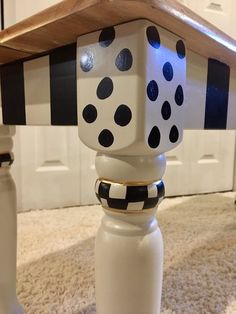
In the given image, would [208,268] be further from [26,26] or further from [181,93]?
[26,26]

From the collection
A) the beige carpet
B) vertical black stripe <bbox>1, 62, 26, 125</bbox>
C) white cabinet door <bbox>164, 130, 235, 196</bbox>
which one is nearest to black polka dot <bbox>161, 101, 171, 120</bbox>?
vertical black stripe <bbox>1, 62, 26, 125</bbox>

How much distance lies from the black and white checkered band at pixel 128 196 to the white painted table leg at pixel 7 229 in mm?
294

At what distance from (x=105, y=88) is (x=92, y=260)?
0.65 m

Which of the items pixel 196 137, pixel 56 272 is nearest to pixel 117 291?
pixel 56 272

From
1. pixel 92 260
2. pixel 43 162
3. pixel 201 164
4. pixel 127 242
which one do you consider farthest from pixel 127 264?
pixel 201 164

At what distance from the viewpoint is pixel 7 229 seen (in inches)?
23.3

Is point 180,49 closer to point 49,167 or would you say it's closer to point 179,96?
point 179,96

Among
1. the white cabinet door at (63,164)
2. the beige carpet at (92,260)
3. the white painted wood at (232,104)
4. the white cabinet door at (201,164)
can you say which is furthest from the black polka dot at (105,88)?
the white cabinet door at (201,164)

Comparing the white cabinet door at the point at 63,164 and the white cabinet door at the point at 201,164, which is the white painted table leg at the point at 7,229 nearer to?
the white cabinet door at the point at 63,164

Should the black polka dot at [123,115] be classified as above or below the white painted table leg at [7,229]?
above

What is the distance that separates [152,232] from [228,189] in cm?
156

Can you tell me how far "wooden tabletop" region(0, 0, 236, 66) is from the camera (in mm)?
278

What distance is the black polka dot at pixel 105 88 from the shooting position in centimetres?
32

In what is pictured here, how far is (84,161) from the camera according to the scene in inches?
56.9
